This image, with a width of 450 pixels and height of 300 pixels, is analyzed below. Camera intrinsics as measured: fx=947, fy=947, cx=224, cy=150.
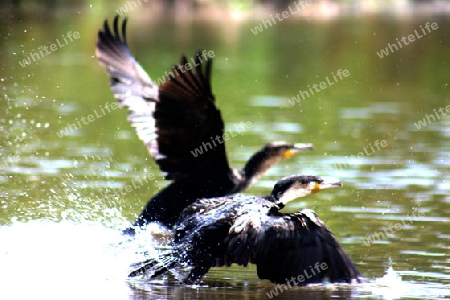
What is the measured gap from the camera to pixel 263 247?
7.03 meters

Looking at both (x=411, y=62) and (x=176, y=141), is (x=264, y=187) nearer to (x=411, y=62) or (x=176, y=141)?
(x=176, y=141)

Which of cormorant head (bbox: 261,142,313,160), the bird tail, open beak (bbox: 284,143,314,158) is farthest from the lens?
open beak (bbox: 284,143,314,158)

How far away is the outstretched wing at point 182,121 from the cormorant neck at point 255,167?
0.35 metres

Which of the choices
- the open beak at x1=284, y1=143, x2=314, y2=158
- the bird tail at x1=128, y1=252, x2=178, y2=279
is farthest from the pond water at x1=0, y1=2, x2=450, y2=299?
the open beak at x1=284, y1=143, x2=314, y2=158

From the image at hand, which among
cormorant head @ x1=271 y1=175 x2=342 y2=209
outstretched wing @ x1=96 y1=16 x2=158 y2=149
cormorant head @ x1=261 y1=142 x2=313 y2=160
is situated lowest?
cormorant head @ x1=271 y1=175 x2=342 y2=209

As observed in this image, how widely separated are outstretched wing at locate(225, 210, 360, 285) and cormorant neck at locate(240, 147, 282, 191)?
94.5 inches

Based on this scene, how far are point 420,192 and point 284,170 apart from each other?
1948mm

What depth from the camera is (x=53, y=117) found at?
50.6ft

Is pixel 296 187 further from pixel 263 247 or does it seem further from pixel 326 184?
pixel 263 247

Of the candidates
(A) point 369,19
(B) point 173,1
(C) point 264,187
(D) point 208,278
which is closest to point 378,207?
(C) point 264,187

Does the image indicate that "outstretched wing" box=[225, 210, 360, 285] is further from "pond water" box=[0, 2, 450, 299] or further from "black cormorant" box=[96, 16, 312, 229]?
"black cormorant" box=[96, 16, 312, 229]

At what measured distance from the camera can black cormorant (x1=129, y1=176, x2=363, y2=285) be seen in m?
7.05

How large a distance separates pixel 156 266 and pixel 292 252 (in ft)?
3.74

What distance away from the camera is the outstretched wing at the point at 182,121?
8773 millimetres
